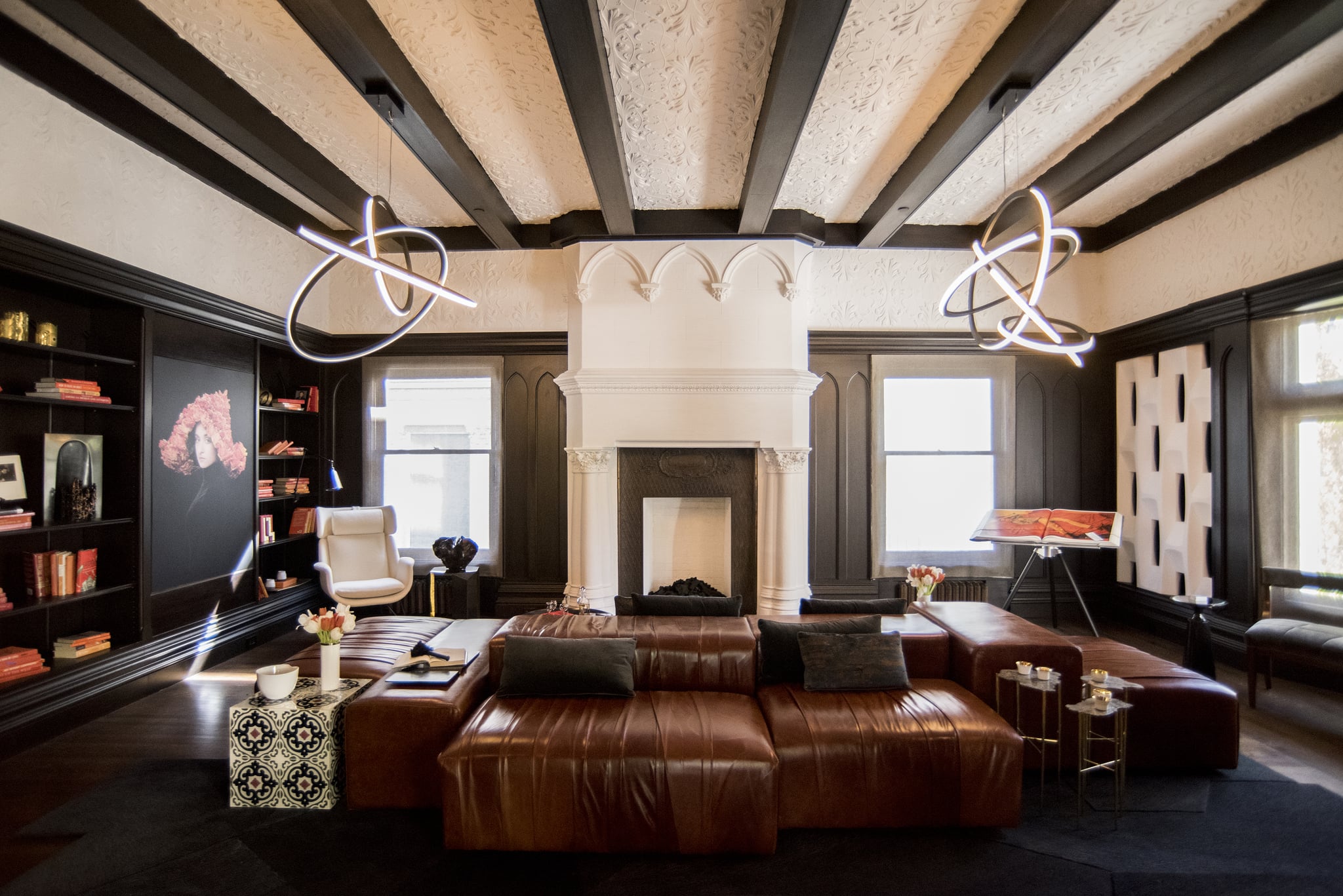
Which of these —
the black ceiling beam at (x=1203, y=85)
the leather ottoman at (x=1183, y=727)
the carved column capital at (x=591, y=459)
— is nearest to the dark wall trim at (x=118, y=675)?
the carved column capital at (x=591, y=459)

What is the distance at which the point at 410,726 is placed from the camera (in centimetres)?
249

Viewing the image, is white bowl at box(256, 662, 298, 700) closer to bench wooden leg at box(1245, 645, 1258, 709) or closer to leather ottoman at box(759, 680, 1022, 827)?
leather ottoman at box(759, 680, 1022, 827)

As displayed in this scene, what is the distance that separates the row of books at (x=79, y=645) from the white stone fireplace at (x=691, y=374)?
2889 mm

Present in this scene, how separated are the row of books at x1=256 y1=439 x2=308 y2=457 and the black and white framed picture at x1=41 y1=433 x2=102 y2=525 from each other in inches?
52.0

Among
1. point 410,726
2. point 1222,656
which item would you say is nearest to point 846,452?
point 1222,656

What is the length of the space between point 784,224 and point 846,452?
207 cm

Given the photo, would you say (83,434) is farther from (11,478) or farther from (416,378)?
(416,378)

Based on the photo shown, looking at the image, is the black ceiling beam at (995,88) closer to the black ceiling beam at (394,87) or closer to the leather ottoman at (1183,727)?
the black ceiling beam at (394,87)

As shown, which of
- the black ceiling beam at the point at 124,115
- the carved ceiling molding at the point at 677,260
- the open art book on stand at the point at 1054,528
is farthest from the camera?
the carved ceiling molding at the point at 677,260

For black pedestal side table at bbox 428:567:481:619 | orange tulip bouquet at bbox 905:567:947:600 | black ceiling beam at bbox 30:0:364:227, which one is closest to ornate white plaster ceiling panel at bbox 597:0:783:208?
black ceiling beam at bbox 30:0:364:227

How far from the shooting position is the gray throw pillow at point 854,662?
108 inches

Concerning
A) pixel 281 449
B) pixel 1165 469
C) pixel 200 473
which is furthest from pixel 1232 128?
pixel 281 449

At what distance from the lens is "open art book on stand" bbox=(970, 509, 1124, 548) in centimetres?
470

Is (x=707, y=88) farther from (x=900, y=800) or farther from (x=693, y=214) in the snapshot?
(x=900, y=800)
